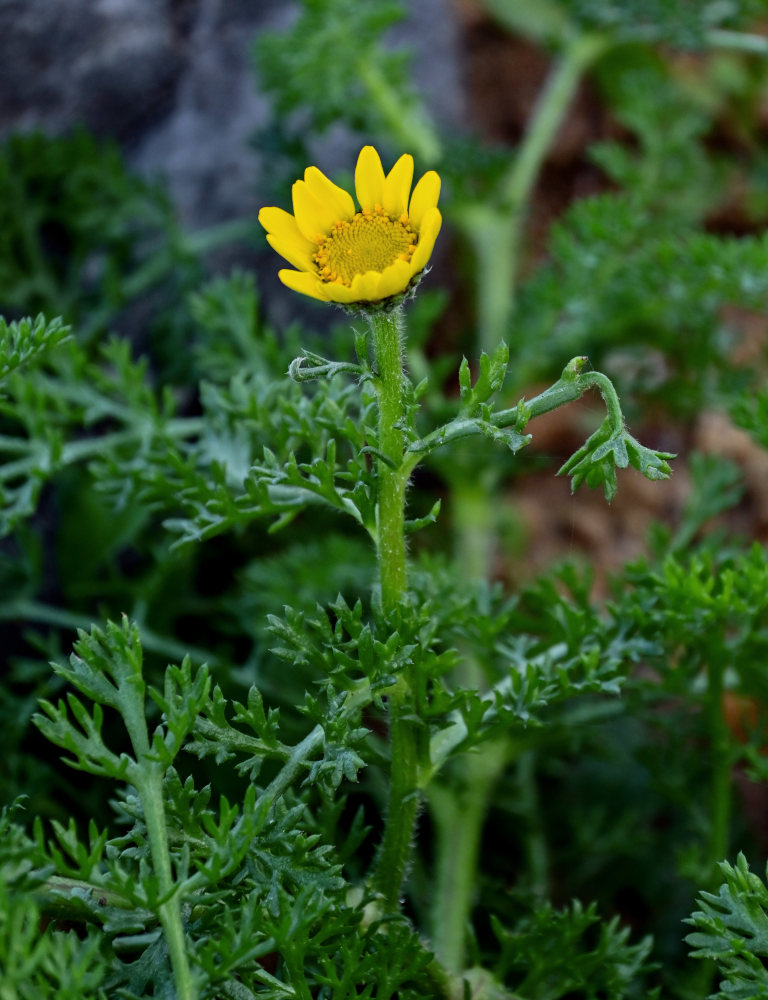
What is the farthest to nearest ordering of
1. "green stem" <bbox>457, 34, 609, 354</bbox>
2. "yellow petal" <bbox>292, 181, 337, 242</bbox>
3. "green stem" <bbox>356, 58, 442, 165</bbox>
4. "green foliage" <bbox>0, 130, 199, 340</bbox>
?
"green stem" <bbox>457, 34, 609, 354</bbox>, "green stem" <bbox>356, 58, 442, 165</bbox>, "green foliage" <bbox>0, 130, 199, 340</bbox>, "yellow petal" <bbox>292, 181, 337, 242</bbox>

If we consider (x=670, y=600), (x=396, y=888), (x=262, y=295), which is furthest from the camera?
(x=262, y=295)

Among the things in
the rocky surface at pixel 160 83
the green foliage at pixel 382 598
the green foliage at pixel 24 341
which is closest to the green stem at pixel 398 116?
the green foliage at pixel 382 598

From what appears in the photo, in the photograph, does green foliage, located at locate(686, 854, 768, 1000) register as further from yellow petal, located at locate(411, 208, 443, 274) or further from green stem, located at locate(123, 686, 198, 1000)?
yellow petal, located at locate(411, 208, 443, 274)

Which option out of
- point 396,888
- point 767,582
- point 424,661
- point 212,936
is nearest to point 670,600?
point 767,582

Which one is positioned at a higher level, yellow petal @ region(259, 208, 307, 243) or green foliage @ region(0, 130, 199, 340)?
yellow petal @ region(259, 208, 307, 243)

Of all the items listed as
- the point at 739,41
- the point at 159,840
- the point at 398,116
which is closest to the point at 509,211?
the point at 398,116

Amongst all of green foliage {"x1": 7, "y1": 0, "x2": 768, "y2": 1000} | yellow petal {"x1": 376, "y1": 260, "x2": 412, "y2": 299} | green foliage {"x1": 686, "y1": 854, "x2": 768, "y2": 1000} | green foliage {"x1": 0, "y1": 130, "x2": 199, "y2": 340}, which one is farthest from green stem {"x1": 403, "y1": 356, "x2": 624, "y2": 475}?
green foliage {"x1": 0, "y1": 130, "x2": 199, "y2": 340}

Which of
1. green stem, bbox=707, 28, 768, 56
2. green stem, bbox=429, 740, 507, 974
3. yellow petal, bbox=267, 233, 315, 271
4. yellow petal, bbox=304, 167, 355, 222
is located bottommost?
green stem, bbox=429, 740, 507, 974

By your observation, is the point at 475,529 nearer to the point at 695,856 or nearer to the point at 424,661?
the point at 695,856
